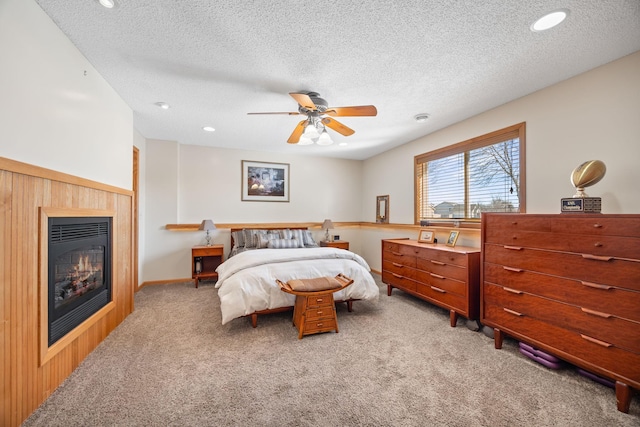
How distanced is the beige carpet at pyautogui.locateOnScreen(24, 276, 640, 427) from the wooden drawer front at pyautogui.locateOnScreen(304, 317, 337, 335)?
6 centimetres

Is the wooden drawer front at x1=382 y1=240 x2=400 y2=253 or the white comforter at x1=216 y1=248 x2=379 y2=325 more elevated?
the wooden drawer front at x1=382 y1=240 x2=400 y2=253

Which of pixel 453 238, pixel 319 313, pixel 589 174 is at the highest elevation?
pixel 589 174

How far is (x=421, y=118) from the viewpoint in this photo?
10.9 ft

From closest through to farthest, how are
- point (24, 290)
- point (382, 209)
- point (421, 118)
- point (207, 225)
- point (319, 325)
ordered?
point (24, 290) → point (319, 325) → point (421, 118) → point (207, 225) → point (382, 209)

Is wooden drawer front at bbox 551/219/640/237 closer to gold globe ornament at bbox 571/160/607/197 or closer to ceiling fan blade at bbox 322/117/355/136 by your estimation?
gold globe ornament at bbox 571/160/607/197

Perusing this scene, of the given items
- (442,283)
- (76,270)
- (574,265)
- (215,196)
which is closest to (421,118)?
(442,283)

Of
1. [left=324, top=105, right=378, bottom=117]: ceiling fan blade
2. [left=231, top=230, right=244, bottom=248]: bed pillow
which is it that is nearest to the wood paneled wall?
[left=324, top=105, right=378, bottom=117]: ceiling fan blade

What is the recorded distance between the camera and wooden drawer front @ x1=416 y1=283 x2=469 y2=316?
8.87 ft

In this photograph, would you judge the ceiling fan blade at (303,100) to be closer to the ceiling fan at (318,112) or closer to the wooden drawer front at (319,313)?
the ceiling fan at (318,112)

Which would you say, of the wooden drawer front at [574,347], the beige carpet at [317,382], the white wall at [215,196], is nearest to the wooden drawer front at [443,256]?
the wooden drawer front at [574,347]

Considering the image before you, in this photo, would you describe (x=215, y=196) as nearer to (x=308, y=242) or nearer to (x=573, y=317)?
(x=308, y=242)

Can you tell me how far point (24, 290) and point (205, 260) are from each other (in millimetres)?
3266

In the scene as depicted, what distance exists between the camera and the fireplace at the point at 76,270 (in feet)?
5.75

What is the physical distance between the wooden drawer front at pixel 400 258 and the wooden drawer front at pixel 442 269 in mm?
113
